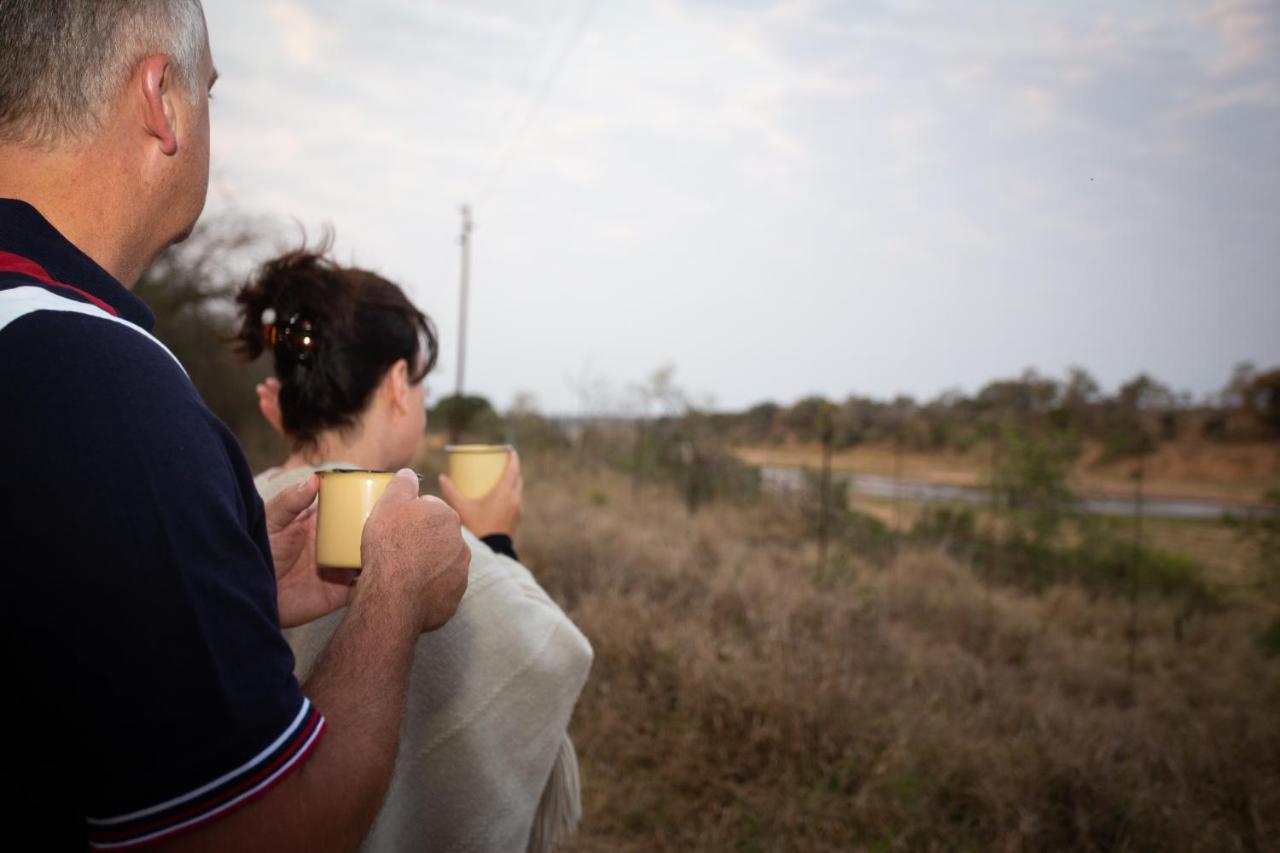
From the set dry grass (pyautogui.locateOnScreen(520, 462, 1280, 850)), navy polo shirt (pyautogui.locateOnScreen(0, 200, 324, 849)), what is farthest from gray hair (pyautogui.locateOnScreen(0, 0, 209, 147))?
dry grass (pyautogui.locateOnScreen(520, 462, 1280, 850))

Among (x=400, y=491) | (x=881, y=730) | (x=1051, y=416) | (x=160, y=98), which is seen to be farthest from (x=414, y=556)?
(x=1051, y=416)

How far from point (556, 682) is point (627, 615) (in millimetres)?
3211

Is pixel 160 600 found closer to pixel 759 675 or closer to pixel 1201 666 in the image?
pixel 759 675

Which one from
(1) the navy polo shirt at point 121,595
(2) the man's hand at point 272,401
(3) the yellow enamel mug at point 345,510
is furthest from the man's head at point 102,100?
(2) the man's hand at point 272,401

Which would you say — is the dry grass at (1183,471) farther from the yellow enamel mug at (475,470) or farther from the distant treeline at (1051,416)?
the yellow enamel mug at (475,470)

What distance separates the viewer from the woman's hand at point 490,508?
1.97 meters

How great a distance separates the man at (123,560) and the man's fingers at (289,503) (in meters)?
0.41

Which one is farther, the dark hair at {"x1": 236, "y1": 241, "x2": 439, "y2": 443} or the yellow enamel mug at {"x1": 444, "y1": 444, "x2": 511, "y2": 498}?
the yellow enamel mug at {"x1": 444, "y1": 444, "x2": 511, "y2": 498}

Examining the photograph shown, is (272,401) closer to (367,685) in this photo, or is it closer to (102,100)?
(102,100)

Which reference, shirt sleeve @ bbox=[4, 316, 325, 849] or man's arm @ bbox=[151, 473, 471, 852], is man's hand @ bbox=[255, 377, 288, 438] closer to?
man's arm @ bbox=[151, 473, 471, 852]

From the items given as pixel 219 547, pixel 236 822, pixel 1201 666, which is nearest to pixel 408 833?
pixel 236 822

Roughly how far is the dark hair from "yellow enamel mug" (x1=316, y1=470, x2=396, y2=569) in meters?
0.67

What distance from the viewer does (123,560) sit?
645 mm

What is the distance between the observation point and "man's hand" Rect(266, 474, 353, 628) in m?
1.35
